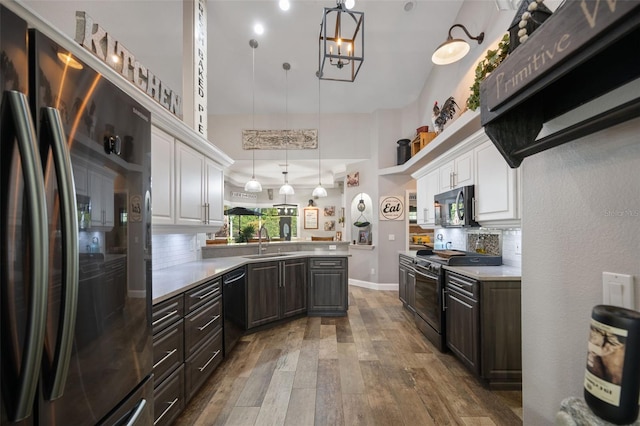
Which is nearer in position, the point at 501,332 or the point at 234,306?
the point at 501,332

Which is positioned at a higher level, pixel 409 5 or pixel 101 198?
pixel 409 5

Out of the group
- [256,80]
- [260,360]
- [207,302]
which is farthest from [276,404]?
[256,80]

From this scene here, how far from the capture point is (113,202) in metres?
0.99

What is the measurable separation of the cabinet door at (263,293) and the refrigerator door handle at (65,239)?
2.58 metres

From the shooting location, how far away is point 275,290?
359 centimetres

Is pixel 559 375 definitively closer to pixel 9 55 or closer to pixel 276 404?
pixel 9 55

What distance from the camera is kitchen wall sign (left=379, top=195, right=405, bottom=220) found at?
5785 mm

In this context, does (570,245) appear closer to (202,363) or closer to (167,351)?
(167,351)

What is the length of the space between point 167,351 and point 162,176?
140cm

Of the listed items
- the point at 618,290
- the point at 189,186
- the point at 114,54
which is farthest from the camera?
the point at 189,186

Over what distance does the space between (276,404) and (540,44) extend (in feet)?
8.14

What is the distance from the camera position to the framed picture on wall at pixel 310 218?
400 inches

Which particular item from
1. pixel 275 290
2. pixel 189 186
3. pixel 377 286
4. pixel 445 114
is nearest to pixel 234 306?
pixel 275 290

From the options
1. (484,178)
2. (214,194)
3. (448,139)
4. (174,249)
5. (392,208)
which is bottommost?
(174,249)
